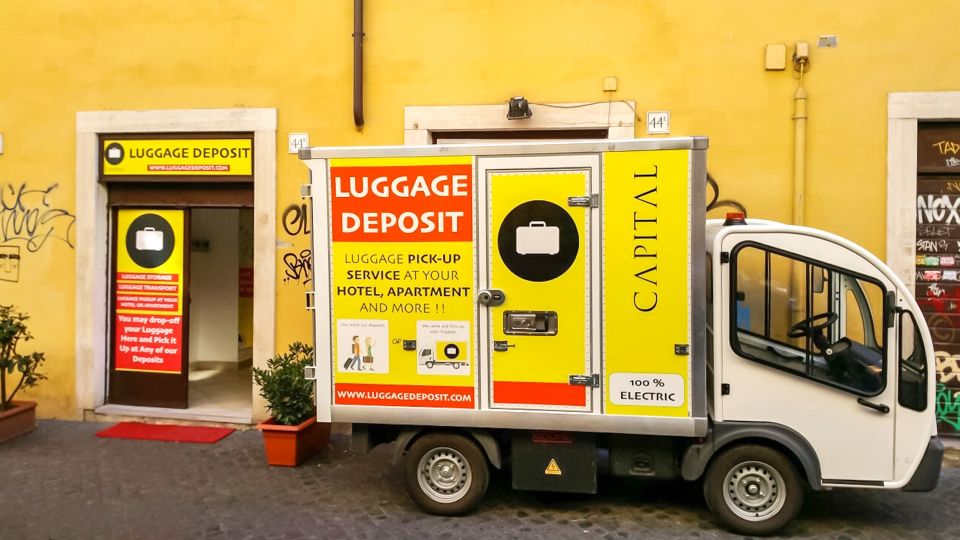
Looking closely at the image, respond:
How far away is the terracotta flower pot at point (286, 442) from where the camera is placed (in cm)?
573

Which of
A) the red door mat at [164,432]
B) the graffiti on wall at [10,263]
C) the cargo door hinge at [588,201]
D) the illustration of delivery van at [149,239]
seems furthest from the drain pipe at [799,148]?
the graffiti on wall at [10,263]

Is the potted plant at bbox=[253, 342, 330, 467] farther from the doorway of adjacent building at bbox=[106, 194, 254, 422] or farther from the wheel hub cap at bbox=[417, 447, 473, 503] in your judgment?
the wheel hub cap at bbox=[417, 447, 473, 503]

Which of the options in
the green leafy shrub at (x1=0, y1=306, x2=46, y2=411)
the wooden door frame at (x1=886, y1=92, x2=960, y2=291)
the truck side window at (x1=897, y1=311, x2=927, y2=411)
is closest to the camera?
the truck side window at (x1=897, y1=311, x2=927, y2=411)

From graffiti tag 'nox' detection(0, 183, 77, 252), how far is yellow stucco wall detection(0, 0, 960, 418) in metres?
0.04

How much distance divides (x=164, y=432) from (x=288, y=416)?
72.5 inches

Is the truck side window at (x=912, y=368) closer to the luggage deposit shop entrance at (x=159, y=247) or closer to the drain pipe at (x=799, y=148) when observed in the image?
the drain pipe at (x=799, y=148)

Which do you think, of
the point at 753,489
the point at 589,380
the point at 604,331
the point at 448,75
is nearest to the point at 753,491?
the point at 753,489

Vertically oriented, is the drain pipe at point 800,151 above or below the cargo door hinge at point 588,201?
above

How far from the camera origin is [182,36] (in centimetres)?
704

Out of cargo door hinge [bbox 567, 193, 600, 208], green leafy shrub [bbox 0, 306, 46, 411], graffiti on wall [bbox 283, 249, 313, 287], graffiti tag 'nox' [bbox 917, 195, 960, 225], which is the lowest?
green leafy shrub [bbox 0, 306, 46, 411]

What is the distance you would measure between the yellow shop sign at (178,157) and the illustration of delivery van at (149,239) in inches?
25.0

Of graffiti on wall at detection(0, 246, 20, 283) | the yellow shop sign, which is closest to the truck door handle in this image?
the yellow shop sign

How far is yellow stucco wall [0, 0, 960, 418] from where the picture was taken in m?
6.06

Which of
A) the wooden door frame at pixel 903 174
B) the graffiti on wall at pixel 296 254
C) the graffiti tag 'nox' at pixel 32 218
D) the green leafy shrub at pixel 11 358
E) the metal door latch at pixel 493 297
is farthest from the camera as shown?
the graffiti tag 'nox' at pixel 32 218
